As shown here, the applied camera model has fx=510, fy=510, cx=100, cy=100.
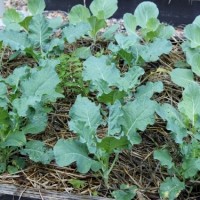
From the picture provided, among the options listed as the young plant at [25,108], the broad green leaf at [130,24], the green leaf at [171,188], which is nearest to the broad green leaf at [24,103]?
the young plant at [25,108]

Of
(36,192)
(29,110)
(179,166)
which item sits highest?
(29,110)

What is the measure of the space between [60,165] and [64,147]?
64 mm

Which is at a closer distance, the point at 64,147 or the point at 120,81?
the point at 64,147

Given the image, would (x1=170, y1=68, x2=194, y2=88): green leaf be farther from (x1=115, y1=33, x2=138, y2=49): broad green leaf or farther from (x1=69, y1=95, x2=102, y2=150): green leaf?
(x1=69, y1=95, x2=102, y2=150): green leaf

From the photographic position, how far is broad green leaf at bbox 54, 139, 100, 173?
167 centimetres

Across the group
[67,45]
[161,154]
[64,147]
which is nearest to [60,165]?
[64,147]

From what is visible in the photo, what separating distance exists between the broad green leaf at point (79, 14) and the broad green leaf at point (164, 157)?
2.83 ft

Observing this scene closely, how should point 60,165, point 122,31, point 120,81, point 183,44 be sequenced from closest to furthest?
point 60,165 → point 120,81 → point 183,44 → point 122,31

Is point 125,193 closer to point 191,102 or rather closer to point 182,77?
point 191,102

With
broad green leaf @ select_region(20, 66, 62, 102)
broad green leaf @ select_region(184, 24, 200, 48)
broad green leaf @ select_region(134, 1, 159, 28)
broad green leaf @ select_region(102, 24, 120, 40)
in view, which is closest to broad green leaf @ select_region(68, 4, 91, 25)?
broad green leaf @ select_region(102, 24, 120, 40)

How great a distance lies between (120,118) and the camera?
172 cm

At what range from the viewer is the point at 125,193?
65.0 inches

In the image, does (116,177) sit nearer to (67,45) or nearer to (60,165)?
(60,165)

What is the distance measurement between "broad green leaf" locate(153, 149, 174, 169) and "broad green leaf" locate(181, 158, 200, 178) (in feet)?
0.14
